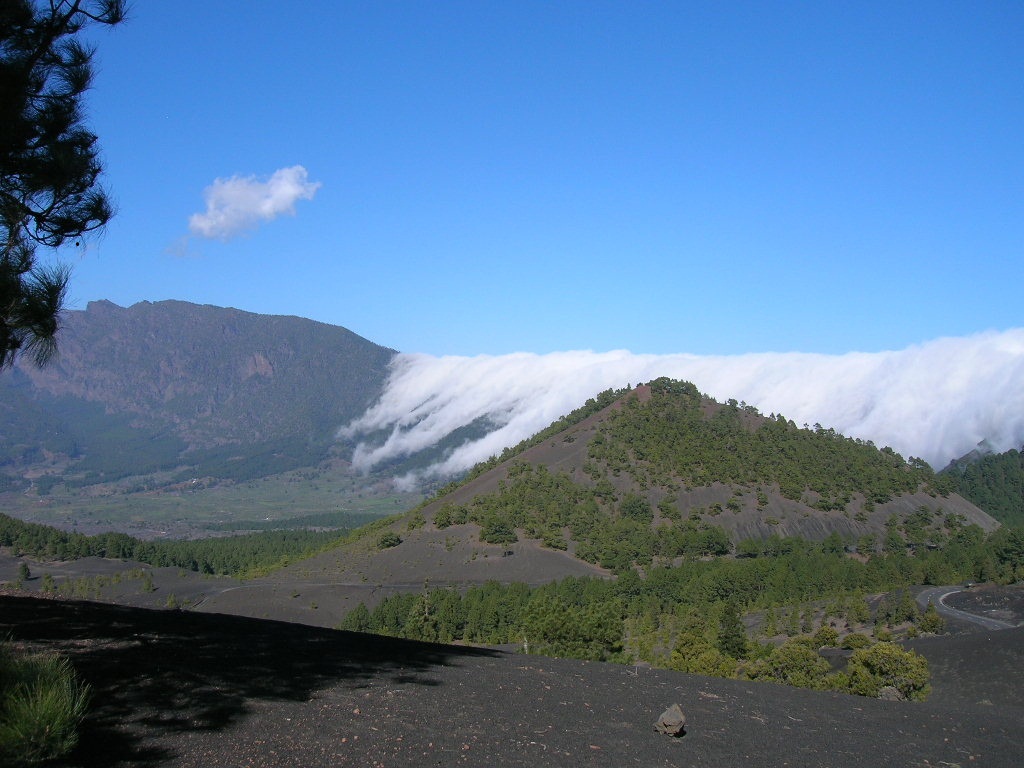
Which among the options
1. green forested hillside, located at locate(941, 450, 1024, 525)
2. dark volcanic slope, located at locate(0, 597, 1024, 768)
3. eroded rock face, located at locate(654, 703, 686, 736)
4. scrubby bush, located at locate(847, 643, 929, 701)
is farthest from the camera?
green forested hillside, located at locate(941, 450, 1024, 525)

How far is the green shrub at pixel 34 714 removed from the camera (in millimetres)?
5043

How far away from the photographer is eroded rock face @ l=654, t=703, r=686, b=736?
28.2 feet

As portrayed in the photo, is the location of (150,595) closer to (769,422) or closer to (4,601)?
(4,601)

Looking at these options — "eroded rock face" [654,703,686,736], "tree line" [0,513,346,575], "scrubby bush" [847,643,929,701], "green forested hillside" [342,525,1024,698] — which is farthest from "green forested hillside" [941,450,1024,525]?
"eroded rock face" [654,703,686,736]

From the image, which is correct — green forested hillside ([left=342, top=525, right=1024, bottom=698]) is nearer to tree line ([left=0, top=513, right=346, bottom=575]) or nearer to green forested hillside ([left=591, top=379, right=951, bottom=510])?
green forested hillside ([left=591, top=379, right=951, bottom=510])

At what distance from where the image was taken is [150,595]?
2694 inches

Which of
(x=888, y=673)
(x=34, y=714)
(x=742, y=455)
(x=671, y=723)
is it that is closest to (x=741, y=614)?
(x=888, y=673)

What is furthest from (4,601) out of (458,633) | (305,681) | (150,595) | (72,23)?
(150,595)

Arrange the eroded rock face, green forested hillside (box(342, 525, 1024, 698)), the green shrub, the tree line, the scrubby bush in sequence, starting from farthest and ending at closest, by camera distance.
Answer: the tree line
green forested hillside (box(342, 525, 1024, 698))
the scrubby bush
the eroded rock face
the green shrub

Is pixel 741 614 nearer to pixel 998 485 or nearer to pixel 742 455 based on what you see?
pixel 742 455

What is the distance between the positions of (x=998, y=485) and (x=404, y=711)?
171075 mm

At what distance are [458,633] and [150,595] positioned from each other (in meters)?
30.1

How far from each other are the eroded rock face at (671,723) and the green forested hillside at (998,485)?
14906 centimetres

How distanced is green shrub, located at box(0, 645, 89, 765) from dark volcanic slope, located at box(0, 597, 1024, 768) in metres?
0.35
